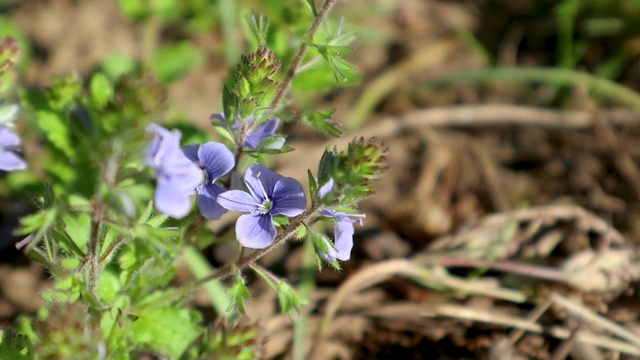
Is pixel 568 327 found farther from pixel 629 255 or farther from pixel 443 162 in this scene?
pixel 443 162

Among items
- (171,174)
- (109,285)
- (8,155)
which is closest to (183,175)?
(171,174)

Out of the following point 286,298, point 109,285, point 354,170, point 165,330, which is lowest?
point 165,330

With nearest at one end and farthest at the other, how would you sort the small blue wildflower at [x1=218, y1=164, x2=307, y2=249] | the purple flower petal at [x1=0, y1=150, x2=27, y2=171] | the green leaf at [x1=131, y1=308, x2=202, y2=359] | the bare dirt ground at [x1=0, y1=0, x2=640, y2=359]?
the purple flower petal at [x1=0, y1=150, x2=27, y2=171], the small blue wildflower at [x1=218, y1=164, x2=307, y2=249], the green leaf at [x1=131, y1=308, x2=202, y2=359], the bare dirt ground at [x1=0, y1=0, x2=640, y2=359]

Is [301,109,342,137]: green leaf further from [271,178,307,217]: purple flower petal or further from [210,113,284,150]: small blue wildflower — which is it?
[271,178,307,217]: purple flower petal

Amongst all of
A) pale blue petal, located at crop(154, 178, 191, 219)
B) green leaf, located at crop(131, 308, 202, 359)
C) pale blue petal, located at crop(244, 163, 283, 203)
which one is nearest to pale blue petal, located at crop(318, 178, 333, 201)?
pale blue petal, located at crop(244, 163, 283, 203)

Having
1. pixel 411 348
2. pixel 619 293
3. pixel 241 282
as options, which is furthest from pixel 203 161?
pixel 619 293

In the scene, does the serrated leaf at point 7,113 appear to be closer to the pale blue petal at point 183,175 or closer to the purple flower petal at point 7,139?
the purple flower petal at point 7,139

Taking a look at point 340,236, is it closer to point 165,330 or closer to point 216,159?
point 216,159
